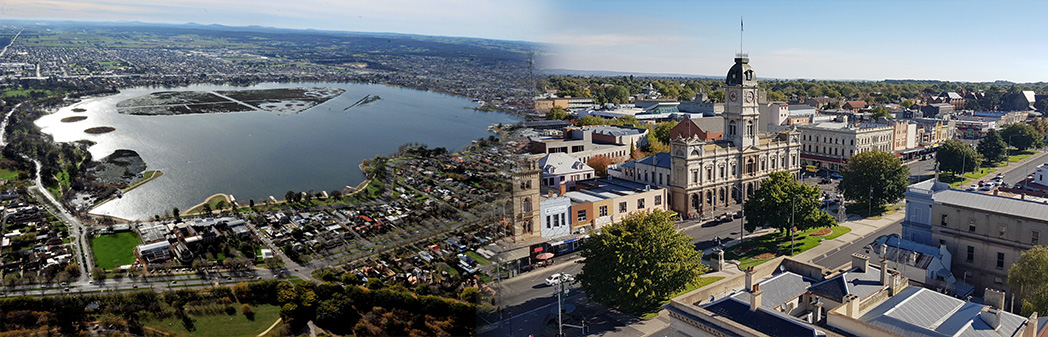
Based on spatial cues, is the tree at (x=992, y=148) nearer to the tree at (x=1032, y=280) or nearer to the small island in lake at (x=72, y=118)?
the tree at (x=1032, y=280)

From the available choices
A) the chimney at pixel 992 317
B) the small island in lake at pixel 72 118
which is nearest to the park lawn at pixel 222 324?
the chimney at pixel 992 317

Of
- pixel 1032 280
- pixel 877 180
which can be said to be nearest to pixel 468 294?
pixel 1032 280

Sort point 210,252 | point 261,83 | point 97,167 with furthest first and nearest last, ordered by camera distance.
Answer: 1. point 261,83
2. point 97,167
3. point 210,252

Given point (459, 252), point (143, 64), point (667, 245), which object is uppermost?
point (143, 64)

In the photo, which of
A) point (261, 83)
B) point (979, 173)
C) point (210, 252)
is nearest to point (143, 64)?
point (261, 83)

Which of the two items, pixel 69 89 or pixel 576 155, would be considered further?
pixel 69 89

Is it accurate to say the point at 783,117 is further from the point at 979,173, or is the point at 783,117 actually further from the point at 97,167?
the point at 97,167
